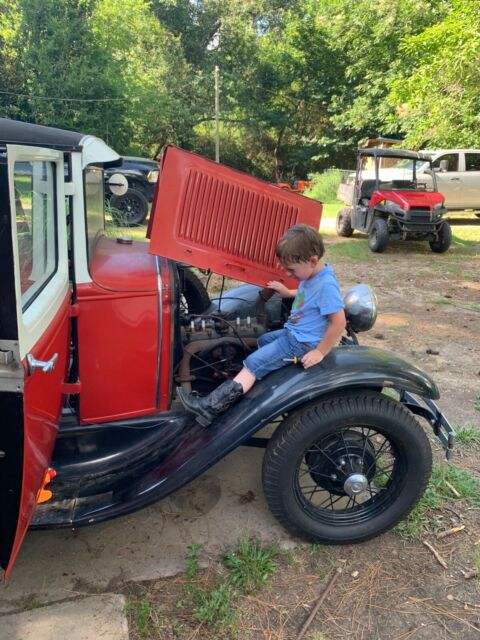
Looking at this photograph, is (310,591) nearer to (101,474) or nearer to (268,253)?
(101,474)

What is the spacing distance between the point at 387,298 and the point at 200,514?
483cm

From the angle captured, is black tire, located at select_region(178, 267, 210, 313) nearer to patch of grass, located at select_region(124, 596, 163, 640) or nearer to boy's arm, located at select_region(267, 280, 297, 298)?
boy's arm, located at select_region(267, 280, 297, 298)

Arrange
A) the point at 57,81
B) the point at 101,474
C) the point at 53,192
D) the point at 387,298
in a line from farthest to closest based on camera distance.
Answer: the point at 57,81 < the point at 387,298 < the point at 101,474 < the point at 53,192

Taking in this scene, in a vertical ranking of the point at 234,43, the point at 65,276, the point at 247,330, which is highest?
the point at 234,43

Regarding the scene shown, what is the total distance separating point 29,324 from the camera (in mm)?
1617

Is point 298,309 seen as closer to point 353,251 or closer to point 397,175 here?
point 353,251

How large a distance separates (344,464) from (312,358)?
1.85 feet

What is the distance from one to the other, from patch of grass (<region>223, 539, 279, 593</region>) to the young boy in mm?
631

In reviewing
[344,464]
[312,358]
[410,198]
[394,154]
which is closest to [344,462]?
[344,464]

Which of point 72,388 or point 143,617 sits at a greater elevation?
point 72,388

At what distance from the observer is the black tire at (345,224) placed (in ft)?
35.4

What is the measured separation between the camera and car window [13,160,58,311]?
5.53ft

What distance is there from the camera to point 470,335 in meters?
5.25

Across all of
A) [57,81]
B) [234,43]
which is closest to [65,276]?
[57,81]
